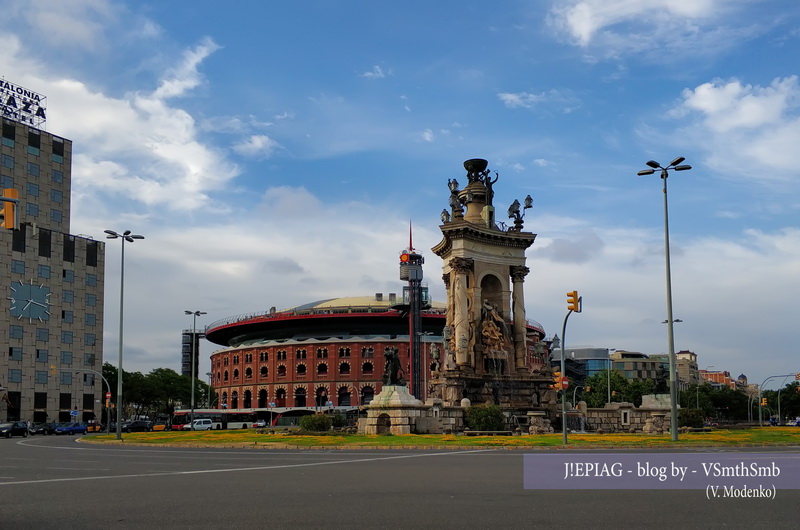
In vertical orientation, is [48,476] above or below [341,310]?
below

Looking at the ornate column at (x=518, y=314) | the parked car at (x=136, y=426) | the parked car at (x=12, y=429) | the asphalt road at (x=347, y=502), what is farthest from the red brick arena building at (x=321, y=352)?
the asphalt road at (x=347, y=502)

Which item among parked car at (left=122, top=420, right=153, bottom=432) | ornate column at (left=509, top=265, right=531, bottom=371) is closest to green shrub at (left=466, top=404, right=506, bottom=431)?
ornate column at (left=509, top=265, right=531, bottom=371)

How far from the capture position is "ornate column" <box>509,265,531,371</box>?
175 feet

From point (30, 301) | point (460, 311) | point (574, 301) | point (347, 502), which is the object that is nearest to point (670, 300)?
point (574, 301)

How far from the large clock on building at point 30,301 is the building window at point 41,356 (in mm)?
3746

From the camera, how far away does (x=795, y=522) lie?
1047cm

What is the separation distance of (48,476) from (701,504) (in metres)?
13.9

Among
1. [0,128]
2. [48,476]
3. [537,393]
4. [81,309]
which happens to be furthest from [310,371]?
[48,476]

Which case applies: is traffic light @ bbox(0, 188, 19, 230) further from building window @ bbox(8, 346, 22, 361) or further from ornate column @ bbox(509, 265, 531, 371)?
building window @ bbox(8, 346, 22, 361)

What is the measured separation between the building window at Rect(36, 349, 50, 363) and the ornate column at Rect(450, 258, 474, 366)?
65014 millimetres

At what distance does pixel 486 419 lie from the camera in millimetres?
42594

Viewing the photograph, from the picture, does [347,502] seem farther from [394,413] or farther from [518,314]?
[518,314]

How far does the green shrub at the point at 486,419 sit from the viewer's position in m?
42.5

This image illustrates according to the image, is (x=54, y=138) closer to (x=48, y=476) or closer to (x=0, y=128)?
(x=0, y=128)
